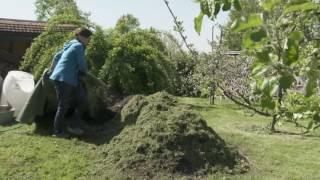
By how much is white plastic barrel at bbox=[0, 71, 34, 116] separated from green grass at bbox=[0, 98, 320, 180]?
1490 millimetres

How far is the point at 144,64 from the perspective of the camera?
37.2 ft

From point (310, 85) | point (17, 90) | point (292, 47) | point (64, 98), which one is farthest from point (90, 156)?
point (292, 47)

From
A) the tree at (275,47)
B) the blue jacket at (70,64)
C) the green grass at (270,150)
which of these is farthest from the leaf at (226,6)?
the blue jacket at (70,64)

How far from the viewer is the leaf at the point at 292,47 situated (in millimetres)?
1367

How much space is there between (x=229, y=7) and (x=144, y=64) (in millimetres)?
9695

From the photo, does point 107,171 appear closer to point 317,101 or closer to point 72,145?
point 72,145

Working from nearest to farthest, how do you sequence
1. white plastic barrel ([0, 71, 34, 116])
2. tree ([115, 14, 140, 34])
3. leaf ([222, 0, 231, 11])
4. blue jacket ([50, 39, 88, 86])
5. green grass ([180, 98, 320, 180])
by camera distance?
leaf ([222, 0, 231, 11]) < green grass ([180, 98, 320, 180]) < blue jacket ([50, 39, 88, 86]) < white plastic barrel ([0, 71, 34, 116]) < tree ([115, 14, 140, 34])

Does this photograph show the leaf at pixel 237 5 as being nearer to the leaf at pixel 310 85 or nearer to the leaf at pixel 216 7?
the leaf at pixel 216 7

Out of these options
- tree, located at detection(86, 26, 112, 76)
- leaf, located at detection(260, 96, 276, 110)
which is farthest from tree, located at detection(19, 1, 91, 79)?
leaf, located at detection(260, 96, 276, 110)

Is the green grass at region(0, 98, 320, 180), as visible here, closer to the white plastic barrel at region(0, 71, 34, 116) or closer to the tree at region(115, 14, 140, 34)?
the white plastic barrel at region(0, 71, 34, 116)

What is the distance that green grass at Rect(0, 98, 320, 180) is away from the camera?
22.9ft

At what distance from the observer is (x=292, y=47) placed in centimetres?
139

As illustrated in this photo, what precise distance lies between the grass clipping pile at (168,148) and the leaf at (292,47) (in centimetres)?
542

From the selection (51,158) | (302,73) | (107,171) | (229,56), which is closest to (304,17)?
(302,73)
